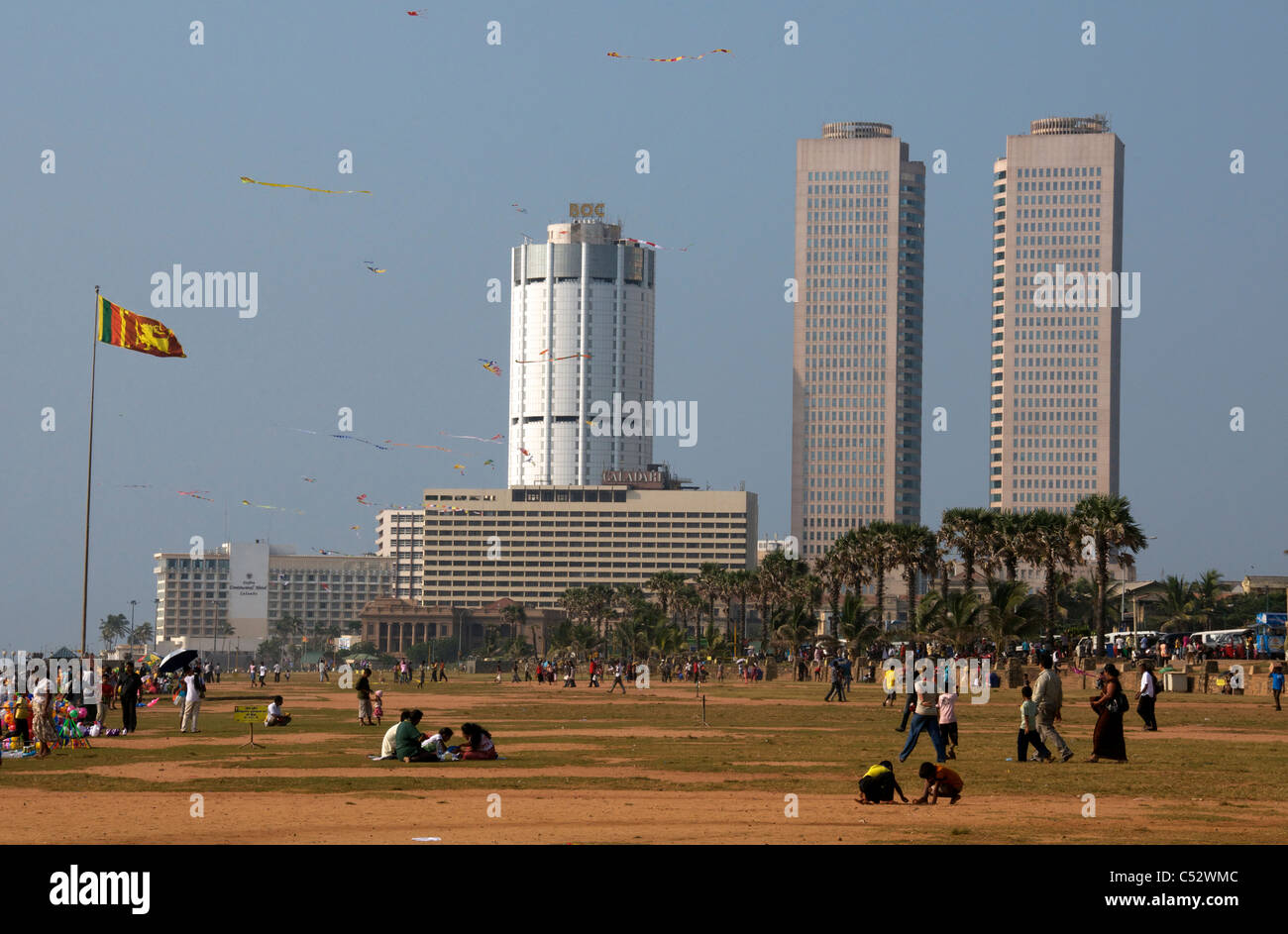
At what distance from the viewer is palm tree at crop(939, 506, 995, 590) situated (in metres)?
91.6

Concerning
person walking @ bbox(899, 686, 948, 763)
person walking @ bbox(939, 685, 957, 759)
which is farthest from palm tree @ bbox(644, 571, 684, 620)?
person walking @ bbox(899, 686, 948, 763)

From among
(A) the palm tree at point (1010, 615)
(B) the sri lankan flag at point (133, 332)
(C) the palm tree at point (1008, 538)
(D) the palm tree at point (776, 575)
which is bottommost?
(A) the palm tree at point (1010, 615)

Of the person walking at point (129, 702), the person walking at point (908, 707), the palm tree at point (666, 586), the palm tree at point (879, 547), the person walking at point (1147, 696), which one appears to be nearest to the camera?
the person walking at point (908, 707)

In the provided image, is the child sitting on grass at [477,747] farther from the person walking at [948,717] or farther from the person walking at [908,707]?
the person walking at [948,717]

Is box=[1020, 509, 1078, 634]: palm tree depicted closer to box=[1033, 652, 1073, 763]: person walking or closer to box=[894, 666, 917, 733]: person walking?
box=[894, 666, 917, 733]: person walking

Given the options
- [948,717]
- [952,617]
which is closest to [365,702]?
[948,717]

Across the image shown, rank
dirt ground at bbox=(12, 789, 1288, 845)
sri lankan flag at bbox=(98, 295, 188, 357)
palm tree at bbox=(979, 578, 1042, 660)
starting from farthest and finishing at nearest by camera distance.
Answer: palm tree at bbox=(979, 578, 1042, 660) < sri lankan flag at bbox=(98, 295, 188, 357) < dirt ground at bbox=(12, 789, 1288, 845)

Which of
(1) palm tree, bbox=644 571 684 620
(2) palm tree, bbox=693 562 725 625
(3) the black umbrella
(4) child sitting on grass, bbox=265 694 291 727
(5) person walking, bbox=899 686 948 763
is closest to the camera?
(5) person walking, bbox=899 686 948 763

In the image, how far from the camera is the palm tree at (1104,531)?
264 feet

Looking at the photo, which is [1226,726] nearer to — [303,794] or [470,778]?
[470,778]
